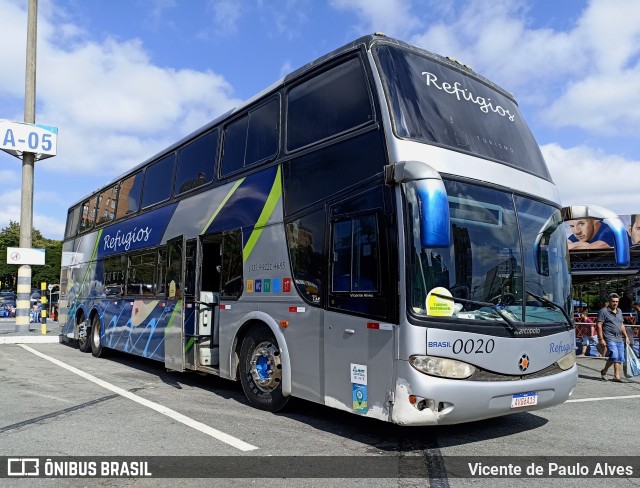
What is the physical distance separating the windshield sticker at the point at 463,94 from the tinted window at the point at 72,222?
12717 millimetres

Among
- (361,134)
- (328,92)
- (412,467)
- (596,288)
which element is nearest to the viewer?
(412,467)

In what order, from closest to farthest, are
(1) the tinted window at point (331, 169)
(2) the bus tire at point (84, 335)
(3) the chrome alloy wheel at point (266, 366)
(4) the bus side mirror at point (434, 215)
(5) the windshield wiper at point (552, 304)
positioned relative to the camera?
(4) the bus side mirror at point (434, 215) → (1) the tinted window at point (331, 169) → (5) the windshield wiper at point (552, 304) → (3) the chrome alloy wheel at point (266, 366) → (2) the bus tire at point (84, 335)

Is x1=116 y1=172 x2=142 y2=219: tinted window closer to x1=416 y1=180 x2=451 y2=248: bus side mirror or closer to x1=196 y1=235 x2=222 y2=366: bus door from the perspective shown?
x1=196 y1=235 x2=222 y2=366: bus door

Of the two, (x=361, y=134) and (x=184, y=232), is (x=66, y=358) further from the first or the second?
(x=361, y=134)

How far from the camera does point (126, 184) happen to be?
41.5 feet

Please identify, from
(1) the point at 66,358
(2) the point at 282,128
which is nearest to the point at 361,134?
(2) the point at 282,128

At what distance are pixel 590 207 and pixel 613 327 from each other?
5.13 metres

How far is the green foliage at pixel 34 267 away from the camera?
195ft

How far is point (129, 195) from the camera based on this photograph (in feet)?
40.3

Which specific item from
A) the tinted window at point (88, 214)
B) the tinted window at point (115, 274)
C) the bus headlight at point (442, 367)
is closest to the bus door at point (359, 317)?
the bus headlight at point (442, 367)

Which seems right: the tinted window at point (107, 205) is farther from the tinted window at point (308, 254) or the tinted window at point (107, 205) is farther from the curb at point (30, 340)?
the tinted window at point (308, 254)

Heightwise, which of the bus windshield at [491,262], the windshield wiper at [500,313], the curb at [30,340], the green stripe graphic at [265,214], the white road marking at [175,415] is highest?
the green stripe graphic at [265,214]

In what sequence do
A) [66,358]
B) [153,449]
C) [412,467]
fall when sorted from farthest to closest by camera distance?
[66,358] < [153,449] < [412,467]

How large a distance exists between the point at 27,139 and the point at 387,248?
17667mm
